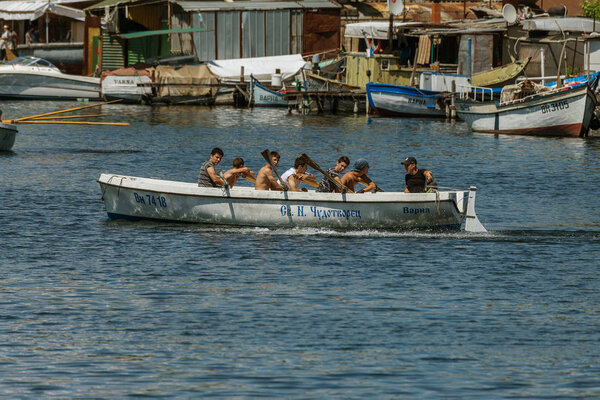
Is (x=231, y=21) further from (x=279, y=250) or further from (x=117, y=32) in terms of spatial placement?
(x=279, y=250)

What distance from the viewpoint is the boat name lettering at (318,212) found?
23578 mm

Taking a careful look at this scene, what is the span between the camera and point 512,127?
163ft

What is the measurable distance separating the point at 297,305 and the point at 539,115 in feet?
109

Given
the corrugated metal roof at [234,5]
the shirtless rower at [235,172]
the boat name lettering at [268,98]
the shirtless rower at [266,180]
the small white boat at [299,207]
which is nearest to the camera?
the small white boat at [299,207]

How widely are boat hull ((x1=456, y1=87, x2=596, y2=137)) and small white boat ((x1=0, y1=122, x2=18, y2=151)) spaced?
21.4m

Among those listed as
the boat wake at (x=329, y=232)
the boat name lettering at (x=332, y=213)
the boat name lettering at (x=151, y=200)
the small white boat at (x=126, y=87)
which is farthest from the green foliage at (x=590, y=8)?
the boat name lettering at (x=151, y=200)

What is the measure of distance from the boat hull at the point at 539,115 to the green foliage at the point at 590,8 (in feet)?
52.8

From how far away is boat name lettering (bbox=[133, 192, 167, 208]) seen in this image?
24422 millimetres

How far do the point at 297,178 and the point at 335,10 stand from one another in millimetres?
46483

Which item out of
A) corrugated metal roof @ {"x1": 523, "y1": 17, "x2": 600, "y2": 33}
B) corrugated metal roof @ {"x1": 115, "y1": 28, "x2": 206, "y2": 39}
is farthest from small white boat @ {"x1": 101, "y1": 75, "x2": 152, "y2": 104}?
corrugated metal roof @ {"x1": 523, "y1": 17, "x2": 600, "y2": 33}

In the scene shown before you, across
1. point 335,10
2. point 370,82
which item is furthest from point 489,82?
point 335,10

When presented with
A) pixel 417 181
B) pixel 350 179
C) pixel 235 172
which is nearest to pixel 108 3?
pixel 235 172

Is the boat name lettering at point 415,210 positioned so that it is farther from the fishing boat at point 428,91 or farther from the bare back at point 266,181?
the fishing boat at point 428,91

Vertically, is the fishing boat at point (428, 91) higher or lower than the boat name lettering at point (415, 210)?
Result: higher
